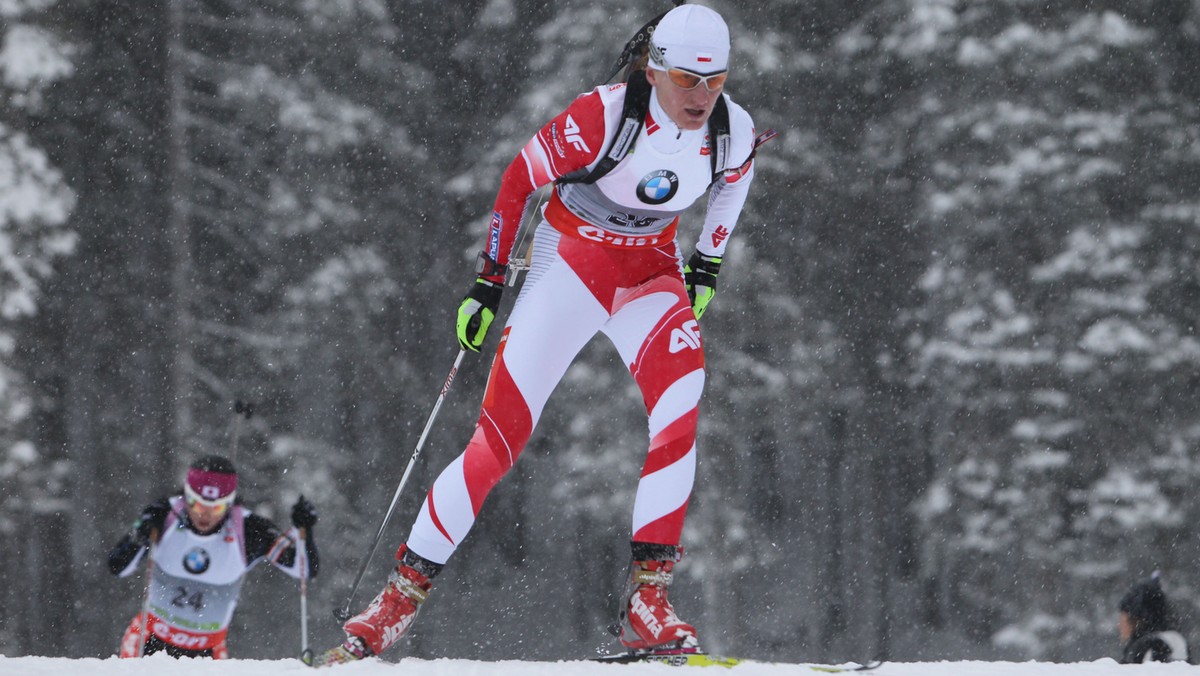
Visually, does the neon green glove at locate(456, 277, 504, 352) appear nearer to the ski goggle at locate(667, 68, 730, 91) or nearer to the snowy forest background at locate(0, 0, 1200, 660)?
the ski goggle at locate(667, 68, 730, 91)

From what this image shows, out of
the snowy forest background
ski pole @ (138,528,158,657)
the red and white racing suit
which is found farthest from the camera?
the snowy forest background

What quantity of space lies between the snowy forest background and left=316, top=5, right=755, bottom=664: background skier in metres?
12.1

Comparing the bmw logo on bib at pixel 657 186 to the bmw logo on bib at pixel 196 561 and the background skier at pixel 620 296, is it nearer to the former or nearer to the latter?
the background skier at pixel 620 296

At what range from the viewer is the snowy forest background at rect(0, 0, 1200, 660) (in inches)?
694

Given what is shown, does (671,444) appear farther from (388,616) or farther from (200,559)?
(200,559)

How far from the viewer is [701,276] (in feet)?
18.5

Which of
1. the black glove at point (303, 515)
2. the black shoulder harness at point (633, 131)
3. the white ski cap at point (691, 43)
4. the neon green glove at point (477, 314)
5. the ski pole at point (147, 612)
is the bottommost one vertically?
the ski pole at point (147, 612)

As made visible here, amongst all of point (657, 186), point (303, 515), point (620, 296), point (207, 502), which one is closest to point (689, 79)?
point (657, 186)

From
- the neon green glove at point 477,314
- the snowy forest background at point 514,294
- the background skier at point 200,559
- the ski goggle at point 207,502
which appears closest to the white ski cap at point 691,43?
the neon green glove at point 477,314

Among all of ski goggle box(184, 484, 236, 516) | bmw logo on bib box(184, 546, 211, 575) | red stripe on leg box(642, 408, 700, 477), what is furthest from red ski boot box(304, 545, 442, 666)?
bmw logo on bib box(184, 546, 211, 575)

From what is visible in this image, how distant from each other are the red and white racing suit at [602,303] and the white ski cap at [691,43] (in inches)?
7.3

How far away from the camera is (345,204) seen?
19031 millimetres

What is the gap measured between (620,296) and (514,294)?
13048 millimetres

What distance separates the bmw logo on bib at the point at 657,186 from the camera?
16.0ft
